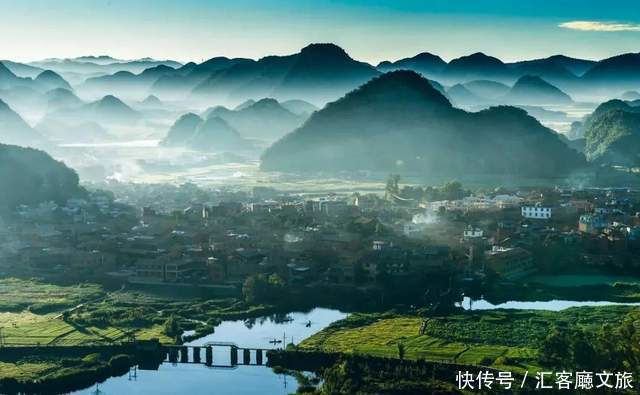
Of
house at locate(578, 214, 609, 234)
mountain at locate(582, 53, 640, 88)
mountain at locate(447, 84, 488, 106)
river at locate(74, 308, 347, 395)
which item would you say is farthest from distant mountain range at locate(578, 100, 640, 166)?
mountain at locate(582, 53, 640, 88)

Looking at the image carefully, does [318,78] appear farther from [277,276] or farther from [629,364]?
[629,364]

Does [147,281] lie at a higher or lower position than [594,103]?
lower

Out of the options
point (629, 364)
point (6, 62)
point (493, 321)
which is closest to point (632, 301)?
point (493, 321)

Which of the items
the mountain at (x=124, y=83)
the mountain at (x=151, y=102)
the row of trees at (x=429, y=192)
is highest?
the mountain at (x=124, y=83)

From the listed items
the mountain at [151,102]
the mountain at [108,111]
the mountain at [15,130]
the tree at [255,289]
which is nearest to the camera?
the tree at [255,289]

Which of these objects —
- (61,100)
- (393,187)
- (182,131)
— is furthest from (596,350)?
(61,100)

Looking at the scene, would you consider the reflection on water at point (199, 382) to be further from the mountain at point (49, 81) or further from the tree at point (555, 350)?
the mountain at point (49, 81)

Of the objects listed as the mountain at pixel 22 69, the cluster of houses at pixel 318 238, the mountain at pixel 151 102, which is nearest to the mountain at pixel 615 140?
the cluster of houses at pixel 318 238

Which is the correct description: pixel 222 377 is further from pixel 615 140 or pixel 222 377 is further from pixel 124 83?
pixel 124 83
